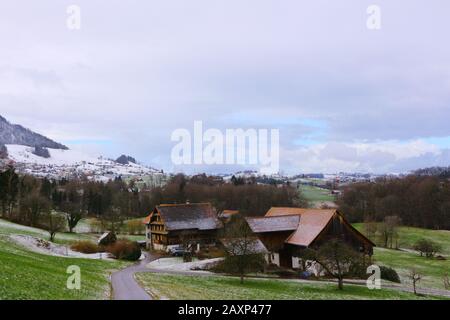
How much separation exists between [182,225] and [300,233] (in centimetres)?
2489

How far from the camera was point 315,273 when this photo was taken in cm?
5262

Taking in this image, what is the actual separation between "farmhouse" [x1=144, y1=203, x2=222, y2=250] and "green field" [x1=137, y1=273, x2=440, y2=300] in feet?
102

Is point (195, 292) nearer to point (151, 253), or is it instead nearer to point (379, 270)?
point (379, 270)

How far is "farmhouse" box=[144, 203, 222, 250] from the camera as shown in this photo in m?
76.8

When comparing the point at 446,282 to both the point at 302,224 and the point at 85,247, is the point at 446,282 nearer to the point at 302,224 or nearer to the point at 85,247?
the point at 302,224

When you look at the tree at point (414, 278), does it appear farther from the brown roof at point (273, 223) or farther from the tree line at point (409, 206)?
the tree line at point (409, 206)

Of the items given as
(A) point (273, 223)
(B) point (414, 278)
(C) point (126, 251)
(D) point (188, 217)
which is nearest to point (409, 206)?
(D) point (188, 217)

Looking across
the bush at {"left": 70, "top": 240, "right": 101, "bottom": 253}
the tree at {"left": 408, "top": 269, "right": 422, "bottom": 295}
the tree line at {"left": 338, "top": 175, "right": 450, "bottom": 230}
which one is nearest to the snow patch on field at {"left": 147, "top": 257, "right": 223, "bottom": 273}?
the bush at {"left": 70, "top": 240, "right": 101, "bottom": 253}

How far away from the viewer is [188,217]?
7981cm

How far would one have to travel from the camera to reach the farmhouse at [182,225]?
76.8 metres

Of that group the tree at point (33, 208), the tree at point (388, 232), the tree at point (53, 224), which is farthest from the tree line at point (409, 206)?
the tree at point (33, 208)

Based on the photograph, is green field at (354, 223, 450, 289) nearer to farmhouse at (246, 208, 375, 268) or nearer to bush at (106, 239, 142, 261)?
farmhouse at (246, 208, 375, 268)

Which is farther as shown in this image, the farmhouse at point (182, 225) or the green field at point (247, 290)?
the farmhouse at point (182, 225)

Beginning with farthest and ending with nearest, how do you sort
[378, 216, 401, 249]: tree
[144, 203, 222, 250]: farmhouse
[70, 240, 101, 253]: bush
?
[378, 216, 401, 249]: tree
[144, 203, 222, 250]: farmhouse
[70, 240, 101, 253]: bush
